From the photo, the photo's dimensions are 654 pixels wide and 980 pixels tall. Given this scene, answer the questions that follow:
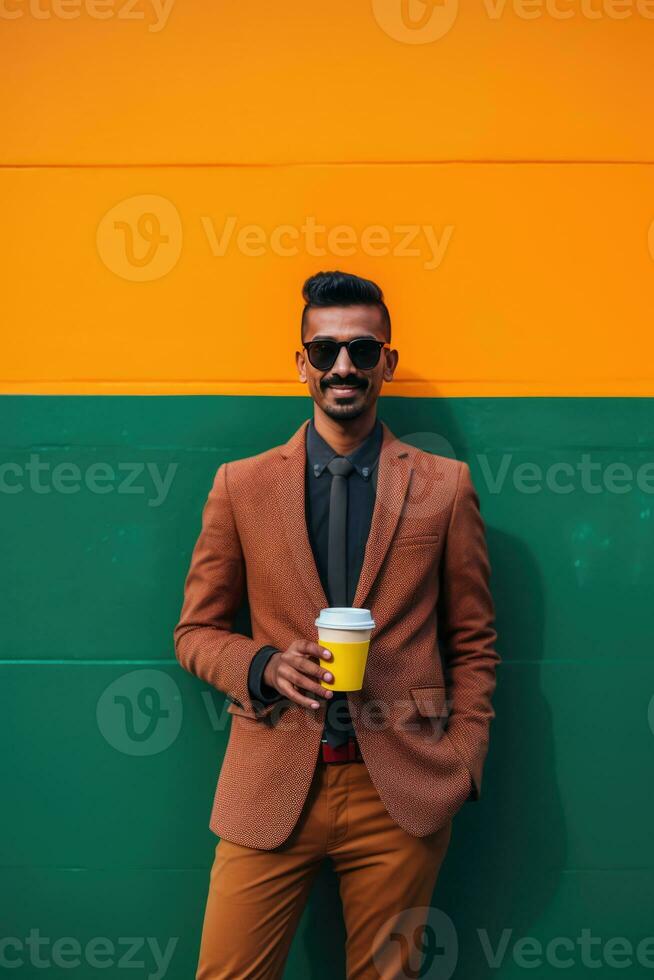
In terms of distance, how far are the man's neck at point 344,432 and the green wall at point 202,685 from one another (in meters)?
0.32

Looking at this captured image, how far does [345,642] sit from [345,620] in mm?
61

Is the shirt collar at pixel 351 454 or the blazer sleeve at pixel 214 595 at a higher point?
the shirt collar at pixel 351 454

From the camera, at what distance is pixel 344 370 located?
7.54 ft

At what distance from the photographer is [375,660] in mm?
2311

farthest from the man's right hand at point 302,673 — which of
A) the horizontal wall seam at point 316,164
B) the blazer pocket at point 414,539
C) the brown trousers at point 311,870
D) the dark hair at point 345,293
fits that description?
the horizontal wall seam at point 316,164

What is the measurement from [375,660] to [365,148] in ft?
4.98

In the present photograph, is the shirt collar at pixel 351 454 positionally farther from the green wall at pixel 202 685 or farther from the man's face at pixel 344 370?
the green wall at pixel 202 685

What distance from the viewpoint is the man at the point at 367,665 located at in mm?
2270

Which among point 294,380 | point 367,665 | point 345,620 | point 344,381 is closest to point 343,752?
point 367,665

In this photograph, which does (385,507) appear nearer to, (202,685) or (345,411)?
(345,411)

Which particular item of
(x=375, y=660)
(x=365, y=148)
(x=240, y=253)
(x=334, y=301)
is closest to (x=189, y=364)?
(x=240, y=253)

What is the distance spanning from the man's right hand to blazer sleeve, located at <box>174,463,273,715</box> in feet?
0.59

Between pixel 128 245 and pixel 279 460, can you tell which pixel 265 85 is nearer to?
pixel 128 245

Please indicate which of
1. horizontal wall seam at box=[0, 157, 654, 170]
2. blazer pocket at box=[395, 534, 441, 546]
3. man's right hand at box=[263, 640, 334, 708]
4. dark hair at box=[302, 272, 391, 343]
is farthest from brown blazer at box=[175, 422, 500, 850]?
horizontal wall seam at box=[0, 157, 654, 170]
